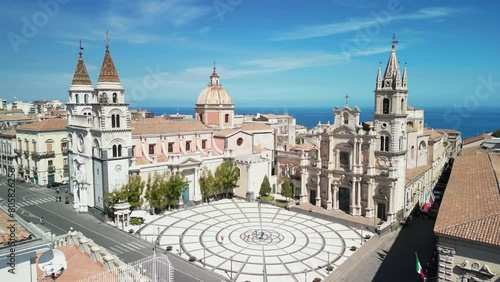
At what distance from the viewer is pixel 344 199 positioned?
45.1 meters

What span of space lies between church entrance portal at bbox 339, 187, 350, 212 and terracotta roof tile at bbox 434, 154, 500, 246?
12718mm

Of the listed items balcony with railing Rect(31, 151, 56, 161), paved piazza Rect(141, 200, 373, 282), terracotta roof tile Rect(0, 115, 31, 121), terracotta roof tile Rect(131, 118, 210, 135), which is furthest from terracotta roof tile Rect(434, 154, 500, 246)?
terracotta roof tile Rect(0, 115, 31, 121)

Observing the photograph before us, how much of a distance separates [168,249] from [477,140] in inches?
2474

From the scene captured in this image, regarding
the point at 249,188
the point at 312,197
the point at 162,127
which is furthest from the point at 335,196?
the point at 162,127

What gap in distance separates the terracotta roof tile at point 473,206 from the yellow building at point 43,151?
56311 millimetres

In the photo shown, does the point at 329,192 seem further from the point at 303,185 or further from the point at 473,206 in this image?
the point at 473,206

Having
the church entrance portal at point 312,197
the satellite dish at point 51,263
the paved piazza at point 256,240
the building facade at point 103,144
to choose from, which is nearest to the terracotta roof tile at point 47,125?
the building facade at point 103,144

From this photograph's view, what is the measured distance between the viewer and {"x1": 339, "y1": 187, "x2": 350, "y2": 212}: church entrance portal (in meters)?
44.7

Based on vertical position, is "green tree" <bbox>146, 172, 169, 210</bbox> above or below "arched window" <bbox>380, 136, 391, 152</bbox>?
below

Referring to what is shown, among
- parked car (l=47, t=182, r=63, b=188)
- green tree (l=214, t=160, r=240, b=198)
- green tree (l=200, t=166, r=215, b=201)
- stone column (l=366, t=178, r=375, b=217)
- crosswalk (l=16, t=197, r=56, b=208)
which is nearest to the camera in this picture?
stone column (l=366, t=178, r=375, b=217)

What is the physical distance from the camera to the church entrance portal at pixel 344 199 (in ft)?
147

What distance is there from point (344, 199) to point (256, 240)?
1442 cm

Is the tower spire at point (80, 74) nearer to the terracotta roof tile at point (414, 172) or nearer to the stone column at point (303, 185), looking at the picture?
the stone column at point (303, 185)

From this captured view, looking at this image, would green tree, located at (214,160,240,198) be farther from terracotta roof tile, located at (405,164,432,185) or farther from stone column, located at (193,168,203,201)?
terracotta roof tile, located at (405,164,432,185)
